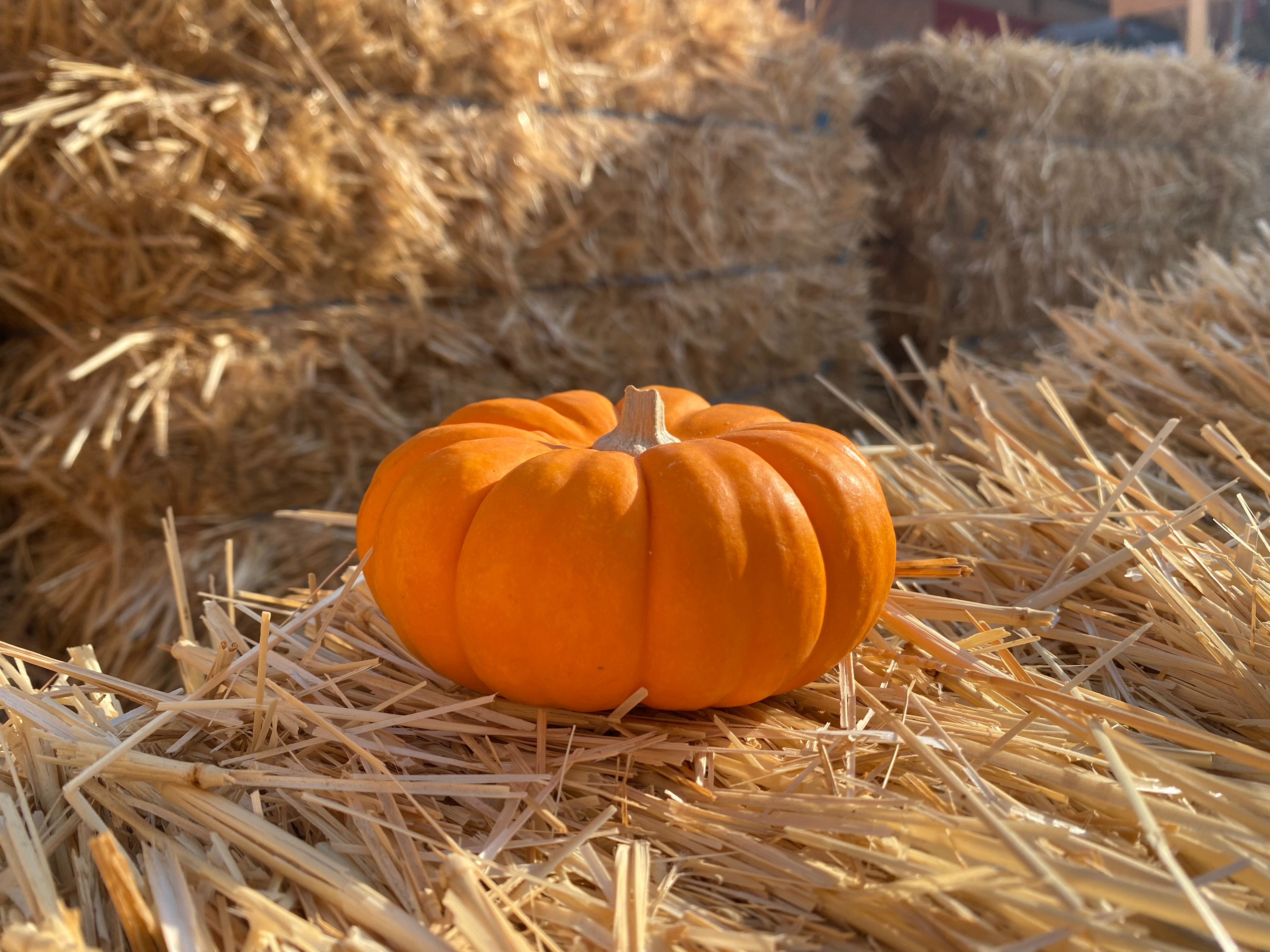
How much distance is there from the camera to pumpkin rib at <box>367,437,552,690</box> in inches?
43.3

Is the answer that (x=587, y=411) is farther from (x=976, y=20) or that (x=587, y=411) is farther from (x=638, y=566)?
(x=976, y=20)

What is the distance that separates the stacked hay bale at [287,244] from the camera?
2.24 m

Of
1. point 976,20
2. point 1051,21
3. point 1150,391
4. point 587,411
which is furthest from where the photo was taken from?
point 1051,21

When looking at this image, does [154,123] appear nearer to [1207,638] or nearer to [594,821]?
[594,821]

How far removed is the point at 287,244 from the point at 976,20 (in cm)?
949

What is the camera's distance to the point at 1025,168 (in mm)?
4613

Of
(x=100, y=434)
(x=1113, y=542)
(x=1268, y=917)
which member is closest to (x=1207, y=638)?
(x=1113, y=542)

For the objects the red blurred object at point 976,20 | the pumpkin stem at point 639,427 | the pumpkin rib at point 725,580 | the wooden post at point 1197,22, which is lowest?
the pumpkin rib at point 725,580

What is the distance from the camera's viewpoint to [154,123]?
2.21 metres

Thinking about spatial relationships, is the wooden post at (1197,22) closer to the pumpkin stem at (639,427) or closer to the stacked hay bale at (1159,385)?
the stacked hay bale at (1159,385)

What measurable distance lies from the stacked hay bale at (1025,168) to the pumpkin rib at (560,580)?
3.69m

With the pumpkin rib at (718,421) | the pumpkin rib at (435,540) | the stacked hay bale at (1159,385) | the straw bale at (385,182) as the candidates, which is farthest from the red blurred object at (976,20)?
the pumpkin rib at (435,540)

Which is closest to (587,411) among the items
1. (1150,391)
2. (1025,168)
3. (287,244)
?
(1150,391)

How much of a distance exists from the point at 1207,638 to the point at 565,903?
2.68ft
